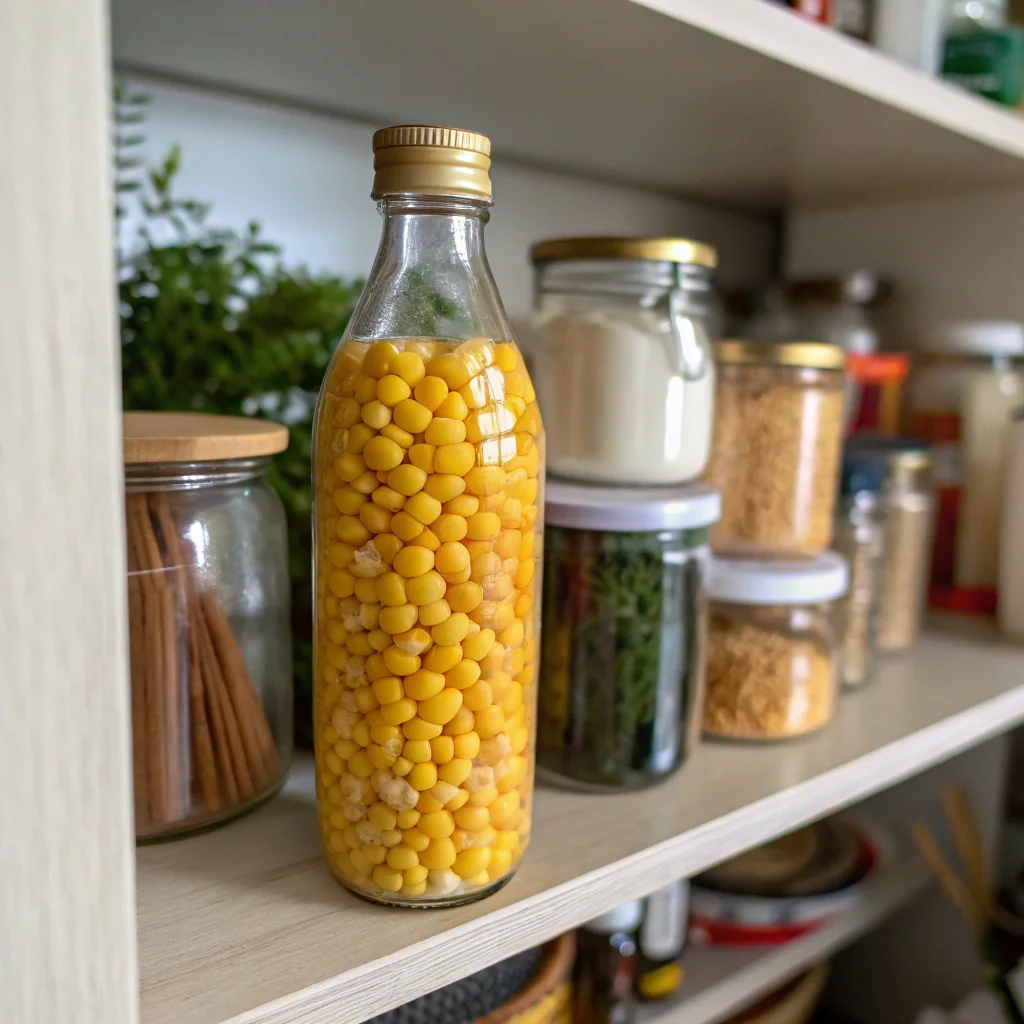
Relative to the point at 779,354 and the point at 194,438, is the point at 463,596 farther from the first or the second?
the point at 779,354

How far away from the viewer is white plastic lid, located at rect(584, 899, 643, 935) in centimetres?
73

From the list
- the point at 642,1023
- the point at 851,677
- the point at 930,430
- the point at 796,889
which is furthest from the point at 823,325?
the point at 642,1023

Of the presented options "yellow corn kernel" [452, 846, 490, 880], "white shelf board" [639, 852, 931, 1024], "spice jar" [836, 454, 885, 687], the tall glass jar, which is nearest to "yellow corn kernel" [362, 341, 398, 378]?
the tall glass jar

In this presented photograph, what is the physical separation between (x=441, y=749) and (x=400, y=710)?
3 centimetres

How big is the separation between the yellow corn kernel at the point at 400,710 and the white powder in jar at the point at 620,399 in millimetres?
227

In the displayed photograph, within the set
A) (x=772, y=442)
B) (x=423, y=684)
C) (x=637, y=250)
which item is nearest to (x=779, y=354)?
(x=772, y=442)

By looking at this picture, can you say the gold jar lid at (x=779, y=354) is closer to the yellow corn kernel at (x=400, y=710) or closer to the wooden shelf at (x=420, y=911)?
the wooden shelf at (x=420, y=911)

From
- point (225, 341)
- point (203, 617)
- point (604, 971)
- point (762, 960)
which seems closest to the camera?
point (203, 617)

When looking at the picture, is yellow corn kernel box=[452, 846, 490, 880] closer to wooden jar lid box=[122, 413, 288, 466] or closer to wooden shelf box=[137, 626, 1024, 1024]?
wooden shelf box=[137, 626, 1024, 1024]

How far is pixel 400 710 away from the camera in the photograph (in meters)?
0.41

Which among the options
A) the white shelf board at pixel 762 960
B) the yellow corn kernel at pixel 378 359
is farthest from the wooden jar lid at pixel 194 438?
the white shelf board at pixel 762 960

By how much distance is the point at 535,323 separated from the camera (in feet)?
2.06

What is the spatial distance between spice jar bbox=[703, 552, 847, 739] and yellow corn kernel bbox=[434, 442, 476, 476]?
0.31m

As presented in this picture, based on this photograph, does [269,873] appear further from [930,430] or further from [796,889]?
[930,430]
